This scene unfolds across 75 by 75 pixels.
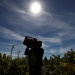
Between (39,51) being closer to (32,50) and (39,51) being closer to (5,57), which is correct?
(32,50)

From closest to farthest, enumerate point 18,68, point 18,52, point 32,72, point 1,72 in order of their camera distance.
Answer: point 32,72
point 1,72
point 18,68
point 18,52

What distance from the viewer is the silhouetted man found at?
4141 millimetres

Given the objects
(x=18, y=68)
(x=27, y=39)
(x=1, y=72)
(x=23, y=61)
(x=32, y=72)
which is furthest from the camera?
(x=23, y=61)

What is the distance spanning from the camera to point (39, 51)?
4430 millimetres

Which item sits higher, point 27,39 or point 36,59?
point 27,39

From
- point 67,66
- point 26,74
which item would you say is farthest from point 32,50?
point 26,74

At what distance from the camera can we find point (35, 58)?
4.30 metres

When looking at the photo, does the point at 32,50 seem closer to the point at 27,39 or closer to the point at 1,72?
the point at 27,39

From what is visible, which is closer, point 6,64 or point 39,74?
point 39,74

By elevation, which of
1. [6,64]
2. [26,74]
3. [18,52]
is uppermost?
[18,52]

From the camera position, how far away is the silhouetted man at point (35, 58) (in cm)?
414

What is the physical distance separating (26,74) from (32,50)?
8.21 m

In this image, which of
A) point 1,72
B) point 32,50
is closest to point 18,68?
point 1,72

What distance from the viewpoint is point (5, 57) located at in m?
11.4
